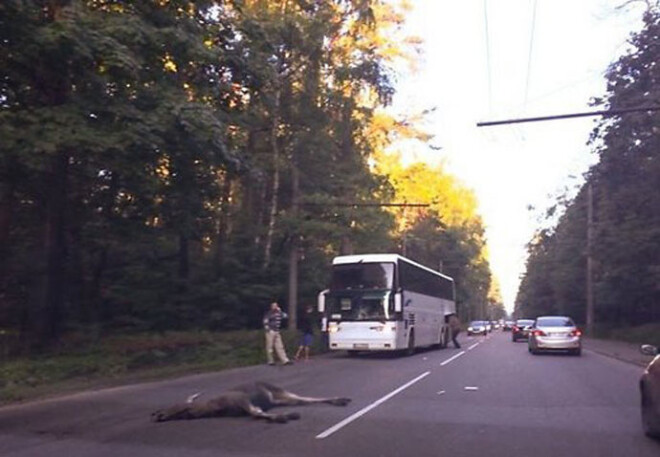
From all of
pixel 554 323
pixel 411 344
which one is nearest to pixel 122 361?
pixel 411 344

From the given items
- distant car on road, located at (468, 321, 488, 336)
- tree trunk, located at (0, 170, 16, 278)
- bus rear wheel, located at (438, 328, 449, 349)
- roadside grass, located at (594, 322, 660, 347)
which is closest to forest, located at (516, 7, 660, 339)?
roadside grass, located at (594, 322, 660, 347)

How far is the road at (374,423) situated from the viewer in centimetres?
995

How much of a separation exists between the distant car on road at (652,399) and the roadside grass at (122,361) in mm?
10500

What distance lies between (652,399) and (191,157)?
12.2 m

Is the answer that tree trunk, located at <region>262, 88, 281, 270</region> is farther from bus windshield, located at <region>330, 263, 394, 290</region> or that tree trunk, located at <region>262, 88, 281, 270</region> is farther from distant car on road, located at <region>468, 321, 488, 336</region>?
distant car on road, located at <region>468, 321, 488, 336</region>

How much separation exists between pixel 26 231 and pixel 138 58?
386 inches

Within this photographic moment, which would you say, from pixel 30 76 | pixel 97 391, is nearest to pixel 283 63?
pixel 30 76

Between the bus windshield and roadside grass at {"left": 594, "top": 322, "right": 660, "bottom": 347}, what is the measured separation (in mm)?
15297

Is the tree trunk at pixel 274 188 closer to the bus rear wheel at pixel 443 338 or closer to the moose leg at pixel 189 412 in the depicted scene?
the bus rear wheel at pixel 443 338

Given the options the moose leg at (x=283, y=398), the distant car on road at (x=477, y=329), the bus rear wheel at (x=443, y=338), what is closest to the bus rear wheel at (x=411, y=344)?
the bus rear wheel at (x=443, y=338)

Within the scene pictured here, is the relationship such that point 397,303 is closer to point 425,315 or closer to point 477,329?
point 425,315

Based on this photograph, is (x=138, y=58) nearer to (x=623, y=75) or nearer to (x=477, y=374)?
(x=477, y=374)

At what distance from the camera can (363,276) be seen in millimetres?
31188

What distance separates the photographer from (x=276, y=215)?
3591cm
